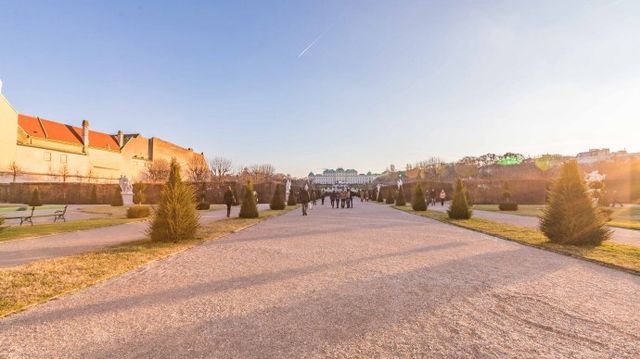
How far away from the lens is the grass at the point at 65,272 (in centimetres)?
457

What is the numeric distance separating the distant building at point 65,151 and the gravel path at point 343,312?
1987 inches

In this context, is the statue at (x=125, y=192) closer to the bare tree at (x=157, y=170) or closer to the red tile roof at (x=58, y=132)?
the bare tree at (x=157, y=170)

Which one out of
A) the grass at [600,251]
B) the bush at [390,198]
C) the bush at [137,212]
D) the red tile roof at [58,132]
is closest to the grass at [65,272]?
the grass at [600,251]

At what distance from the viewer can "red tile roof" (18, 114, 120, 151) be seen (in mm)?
53688

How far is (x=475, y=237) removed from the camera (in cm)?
1058

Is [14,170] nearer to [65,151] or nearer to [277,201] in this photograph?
[65,151]

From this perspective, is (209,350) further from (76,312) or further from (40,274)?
(40,274)

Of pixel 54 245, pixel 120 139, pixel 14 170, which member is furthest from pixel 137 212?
pixel 120 139

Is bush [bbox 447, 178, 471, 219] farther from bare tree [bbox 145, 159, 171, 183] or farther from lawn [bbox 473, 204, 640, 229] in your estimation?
bare tree [bbox 145, 159, 171, 183]

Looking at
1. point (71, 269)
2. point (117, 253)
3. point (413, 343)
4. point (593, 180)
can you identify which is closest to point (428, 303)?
point (413, 343)

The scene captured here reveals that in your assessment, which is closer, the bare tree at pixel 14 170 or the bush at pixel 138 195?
the bush at pixel 138 195

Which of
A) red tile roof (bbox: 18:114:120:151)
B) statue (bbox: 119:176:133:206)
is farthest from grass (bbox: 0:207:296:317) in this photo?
red tile roof (bbox: 18:114:120:151)

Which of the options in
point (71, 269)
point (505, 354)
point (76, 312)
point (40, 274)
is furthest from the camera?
point (71, 269)

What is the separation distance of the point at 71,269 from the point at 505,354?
7.01 m
